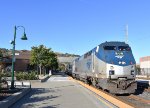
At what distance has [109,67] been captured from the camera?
23.1m

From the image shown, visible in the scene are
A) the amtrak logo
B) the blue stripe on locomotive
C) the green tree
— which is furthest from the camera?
the green tree

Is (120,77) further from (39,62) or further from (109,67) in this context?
(39,62)

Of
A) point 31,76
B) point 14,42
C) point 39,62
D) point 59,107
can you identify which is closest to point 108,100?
point 59,107

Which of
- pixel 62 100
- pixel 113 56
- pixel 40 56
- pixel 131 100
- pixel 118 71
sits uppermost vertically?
pixel 40 56

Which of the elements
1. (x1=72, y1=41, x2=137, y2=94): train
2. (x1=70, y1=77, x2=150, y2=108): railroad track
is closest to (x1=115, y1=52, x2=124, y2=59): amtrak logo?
(x1=72, y1=41, x2=137, y2=94): train

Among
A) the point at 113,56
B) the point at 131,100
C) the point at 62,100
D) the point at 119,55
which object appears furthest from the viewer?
the point at 119,55

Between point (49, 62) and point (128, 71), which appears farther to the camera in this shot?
point (49, 62)

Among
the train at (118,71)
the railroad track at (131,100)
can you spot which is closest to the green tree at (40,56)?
the train at (118,71)

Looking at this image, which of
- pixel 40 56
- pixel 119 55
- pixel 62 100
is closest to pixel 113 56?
pixel 119 55

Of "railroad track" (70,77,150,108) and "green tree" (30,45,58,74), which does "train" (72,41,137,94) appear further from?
"green tree" (30,45,58,74)

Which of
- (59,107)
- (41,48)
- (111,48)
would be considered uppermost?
(41,48)

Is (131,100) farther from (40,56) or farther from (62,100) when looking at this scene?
(40,56)

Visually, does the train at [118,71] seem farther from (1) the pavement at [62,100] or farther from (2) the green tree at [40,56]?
(2) the green tree at [40,56]

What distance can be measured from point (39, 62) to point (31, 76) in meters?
32.1
